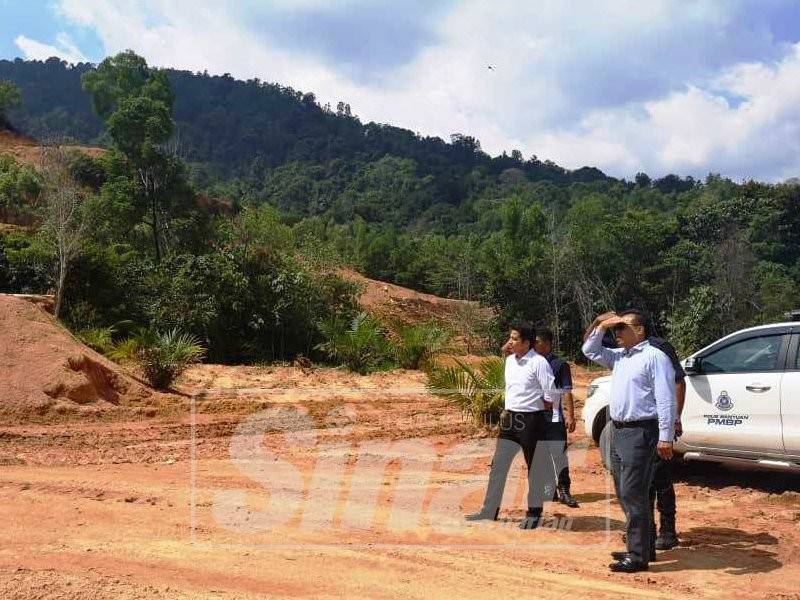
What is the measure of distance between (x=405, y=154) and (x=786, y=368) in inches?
5329

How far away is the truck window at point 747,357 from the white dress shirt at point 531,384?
221 centimetres

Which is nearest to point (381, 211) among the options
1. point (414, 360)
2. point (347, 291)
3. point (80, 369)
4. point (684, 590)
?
point (347, 291)

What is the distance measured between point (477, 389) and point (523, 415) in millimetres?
4679

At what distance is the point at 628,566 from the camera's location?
16.1ft

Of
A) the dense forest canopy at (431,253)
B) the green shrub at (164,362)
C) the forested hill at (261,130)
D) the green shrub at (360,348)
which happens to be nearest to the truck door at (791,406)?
the green shrub at (164,362)

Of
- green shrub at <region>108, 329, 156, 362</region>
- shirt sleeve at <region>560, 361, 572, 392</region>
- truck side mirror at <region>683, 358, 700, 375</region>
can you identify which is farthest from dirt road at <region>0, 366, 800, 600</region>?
green shrub at <region>108, 329, 156, 362</region>

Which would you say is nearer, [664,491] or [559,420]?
[664,491]

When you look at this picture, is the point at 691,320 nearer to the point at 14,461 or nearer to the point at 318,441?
the point at 318,441

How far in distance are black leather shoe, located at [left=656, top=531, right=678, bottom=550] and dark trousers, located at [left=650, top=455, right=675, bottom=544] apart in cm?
3

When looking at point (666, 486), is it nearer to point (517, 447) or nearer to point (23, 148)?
point (517, 447)

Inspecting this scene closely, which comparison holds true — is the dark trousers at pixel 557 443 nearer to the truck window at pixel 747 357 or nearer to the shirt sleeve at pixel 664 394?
the shirt sleeve at pixel 664 394

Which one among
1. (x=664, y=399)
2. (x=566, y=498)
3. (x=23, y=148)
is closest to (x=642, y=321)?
(x=664, y=399)

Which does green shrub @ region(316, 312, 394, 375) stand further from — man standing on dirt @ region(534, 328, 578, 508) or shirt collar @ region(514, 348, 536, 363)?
shirt collar @ region(514, 348, 536, 363)

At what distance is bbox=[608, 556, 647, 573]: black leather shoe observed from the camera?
4.91 metres
